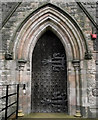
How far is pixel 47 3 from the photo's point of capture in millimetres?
4227

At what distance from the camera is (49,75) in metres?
4.43

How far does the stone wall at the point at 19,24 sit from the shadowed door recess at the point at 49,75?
2.69ft

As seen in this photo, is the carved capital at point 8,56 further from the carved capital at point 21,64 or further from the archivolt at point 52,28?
the carved capital at point 21,64

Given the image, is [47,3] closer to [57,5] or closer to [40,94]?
[57,5]

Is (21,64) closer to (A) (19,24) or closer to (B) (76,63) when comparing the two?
(A) (19,24)

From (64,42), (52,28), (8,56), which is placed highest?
(52,28)

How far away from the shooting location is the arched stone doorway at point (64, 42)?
390cm

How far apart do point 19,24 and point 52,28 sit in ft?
3.72

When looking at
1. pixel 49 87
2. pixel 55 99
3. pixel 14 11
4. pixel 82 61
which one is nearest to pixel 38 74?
pixel 49 87

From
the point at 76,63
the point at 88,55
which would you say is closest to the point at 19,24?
the point at 76,63

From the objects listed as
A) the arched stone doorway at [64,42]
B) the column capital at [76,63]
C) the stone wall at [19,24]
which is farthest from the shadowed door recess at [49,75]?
the stone wall at [19,24]

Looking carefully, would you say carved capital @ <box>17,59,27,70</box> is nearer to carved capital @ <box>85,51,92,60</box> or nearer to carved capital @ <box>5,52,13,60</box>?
carved capital @ <box>5,52,13,60</box>

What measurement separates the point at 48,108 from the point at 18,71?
1.67 metres

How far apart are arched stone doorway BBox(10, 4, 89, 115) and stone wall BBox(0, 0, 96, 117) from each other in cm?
14
